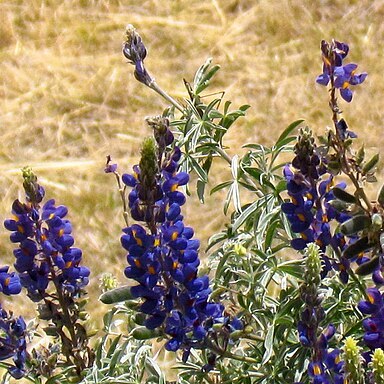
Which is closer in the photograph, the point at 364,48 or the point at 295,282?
the point at 295,282

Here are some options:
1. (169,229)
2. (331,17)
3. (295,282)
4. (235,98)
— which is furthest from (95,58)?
(169,229)

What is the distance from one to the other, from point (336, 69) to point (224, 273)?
0.49m

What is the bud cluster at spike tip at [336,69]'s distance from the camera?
4.80 feet

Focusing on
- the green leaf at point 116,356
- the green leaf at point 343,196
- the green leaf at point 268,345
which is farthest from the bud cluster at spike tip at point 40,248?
the green leaf at point 343,196

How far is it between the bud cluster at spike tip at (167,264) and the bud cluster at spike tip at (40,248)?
0.20 m

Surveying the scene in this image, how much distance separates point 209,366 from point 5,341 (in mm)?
350

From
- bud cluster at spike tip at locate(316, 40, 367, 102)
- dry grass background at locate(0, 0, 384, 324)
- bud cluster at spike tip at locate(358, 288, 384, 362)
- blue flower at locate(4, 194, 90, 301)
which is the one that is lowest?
bud cluster at spike tip at locate(358, 288, 384, 362)

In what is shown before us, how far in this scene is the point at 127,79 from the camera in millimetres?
4445

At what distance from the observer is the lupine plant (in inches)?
51.4

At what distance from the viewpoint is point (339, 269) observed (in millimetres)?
1466

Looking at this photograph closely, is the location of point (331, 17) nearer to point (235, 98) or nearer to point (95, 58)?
point (235, 98)

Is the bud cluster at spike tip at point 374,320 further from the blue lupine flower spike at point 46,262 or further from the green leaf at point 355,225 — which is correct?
the blue lupine flower spike at point 46,262

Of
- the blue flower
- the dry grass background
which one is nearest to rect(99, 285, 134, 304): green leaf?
the blue flower

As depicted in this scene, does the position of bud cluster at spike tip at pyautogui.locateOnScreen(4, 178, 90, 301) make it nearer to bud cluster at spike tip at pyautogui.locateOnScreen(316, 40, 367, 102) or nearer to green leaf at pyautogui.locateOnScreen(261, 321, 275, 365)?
green leaf at pyautogui.locateOnScreen(261, 321, 275, 365)
